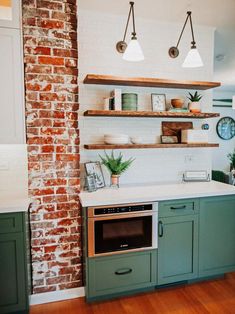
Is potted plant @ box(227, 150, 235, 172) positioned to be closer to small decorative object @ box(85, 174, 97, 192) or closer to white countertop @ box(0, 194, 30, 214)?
small decorative object @ box(85, 174, 97, 192)

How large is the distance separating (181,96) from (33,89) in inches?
67.8

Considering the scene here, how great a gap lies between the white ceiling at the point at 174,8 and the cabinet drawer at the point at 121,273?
240 centimetres

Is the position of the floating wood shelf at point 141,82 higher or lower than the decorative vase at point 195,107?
higher

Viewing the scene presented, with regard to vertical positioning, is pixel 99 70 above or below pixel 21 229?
above

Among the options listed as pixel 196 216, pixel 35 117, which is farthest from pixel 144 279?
pixel 35 117

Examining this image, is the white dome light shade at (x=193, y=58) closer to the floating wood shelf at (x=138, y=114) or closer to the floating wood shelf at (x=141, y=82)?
the floating wood shelf at (x=141, y=82)

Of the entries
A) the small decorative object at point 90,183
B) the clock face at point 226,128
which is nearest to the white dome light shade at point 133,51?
the small decorative object at point 90,183

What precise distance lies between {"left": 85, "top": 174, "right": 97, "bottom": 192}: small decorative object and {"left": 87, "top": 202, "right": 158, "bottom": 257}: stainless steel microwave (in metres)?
0.34

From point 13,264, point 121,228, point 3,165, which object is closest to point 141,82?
point 121,228

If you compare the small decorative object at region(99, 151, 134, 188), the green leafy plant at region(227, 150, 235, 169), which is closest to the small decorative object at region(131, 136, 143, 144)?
the small decorative object at region(99, 151, 134, 188)

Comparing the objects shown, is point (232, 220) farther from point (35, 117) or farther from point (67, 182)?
point (35, 117)

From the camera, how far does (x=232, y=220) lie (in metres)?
2.58

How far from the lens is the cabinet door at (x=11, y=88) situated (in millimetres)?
1983

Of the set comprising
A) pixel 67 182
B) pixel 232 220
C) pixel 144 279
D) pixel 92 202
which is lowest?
pixel 144 279
